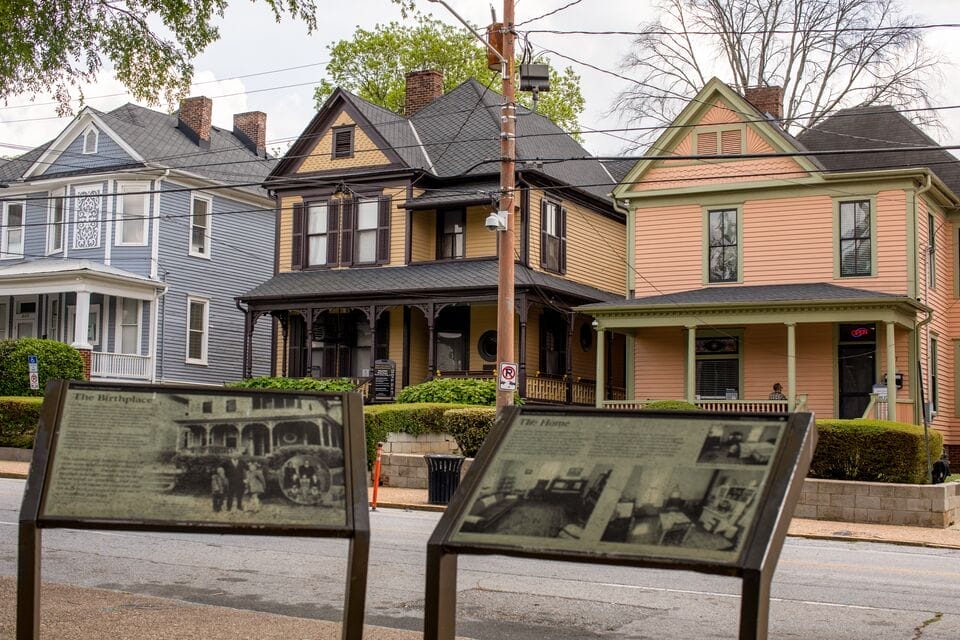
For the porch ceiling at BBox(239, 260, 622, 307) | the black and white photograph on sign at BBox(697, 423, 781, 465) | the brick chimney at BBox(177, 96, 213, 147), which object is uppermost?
the brick chimney at BBox(177, 96, 213, 147)

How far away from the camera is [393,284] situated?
33281 mm

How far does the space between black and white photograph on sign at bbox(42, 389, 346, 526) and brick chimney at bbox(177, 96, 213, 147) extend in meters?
37.8

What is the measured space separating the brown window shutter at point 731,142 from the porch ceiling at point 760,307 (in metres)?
3.55

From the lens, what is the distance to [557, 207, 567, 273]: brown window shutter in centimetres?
3516

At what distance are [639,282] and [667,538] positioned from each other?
87.0 ft

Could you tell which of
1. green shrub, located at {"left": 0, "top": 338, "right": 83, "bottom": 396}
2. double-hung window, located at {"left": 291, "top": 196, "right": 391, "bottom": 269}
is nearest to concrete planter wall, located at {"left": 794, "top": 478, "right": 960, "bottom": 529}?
double-hung window, located at {"left": 291, "top": 196, "right": 391, "bottom": 269}

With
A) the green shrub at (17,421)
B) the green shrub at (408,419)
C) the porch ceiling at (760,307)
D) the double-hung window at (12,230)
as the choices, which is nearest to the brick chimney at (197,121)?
the double-hung window at (12,230)

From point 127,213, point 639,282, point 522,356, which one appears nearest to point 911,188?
point 639,282

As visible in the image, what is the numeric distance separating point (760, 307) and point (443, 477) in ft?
34.8

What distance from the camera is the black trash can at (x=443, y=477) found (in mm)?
20797

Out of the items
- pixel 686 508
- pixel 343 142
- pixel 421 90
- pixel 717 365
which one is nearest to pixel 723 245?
pixel 717 365

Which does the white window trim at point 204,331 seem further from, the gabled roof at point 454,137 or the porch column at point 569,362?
the porch column at point 569,362

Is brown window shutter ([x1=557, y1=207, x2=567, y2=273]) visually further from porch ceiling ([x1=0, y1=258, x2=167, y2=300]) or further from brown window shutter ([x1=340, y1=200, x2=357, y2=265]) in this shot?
porch ceiling ([x1=0, y1=258, x2=167, y2=300])

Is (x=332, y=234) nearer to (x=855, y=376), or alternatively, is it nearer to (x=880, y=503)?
(x=855, y=376)
